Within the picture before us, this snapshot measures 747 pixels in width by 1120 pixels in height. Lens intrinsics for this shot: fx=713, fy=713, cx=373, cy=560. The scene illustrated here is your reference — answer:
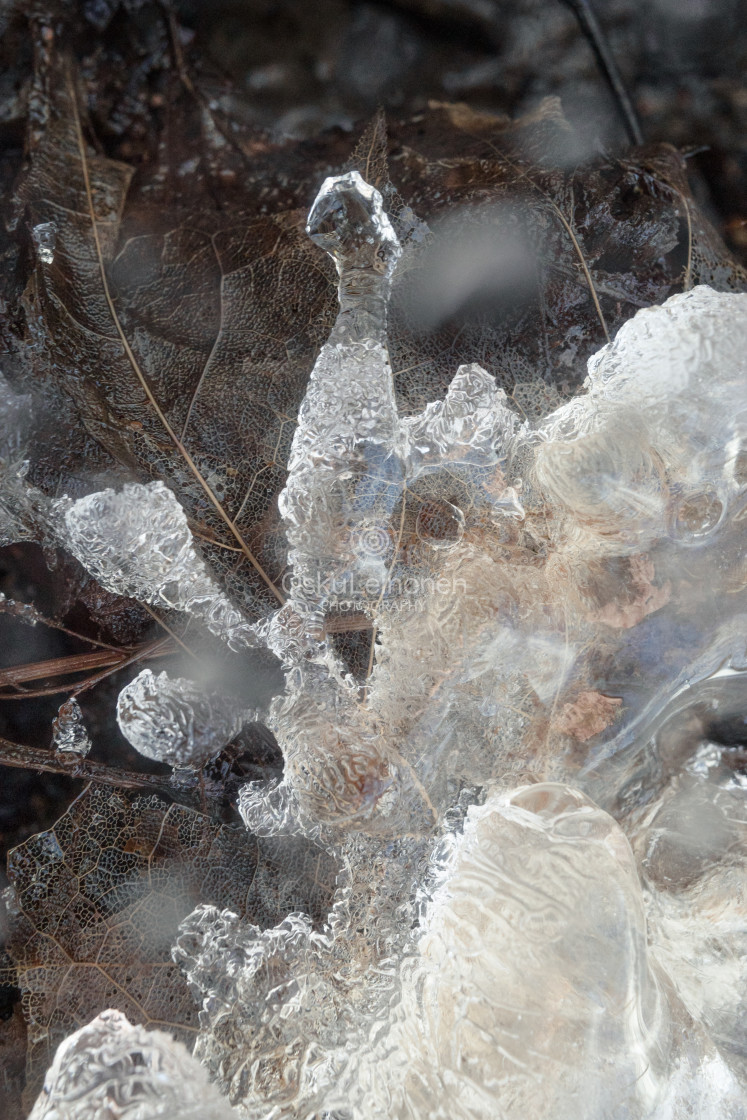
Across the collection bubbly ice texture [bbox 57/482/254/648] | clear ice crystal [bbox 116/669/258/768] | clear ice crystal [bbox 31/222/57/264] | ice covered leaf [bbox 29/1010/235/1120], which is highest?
clear ice crystal [bbox 31/222/57/264]

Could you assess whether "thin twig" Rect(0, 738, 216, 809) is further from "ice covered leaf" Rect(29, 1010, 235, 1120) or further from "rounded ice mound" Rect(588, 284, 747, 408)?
"rounded ice mound" Rect(588, 284, 747, 408)

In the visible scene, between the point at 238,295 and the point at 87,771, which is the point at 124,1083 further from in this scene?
the point at 238,295

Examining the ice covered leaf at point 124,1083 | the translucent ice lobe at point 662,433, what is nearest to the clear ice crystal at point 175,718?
the ice covered leaf at point 124,1083

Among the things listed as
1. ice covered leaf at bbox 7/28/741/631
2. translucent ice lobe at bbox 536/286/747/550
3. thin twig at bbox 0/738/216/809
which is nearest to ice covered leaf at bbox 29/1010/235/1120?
thin twig at bbox 0/738/216/809

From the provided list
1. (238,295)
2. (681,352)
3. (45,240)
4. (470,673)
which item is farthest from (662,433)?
(45,240)

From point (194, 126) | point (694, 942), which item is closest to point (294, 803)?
point (694, 942)
